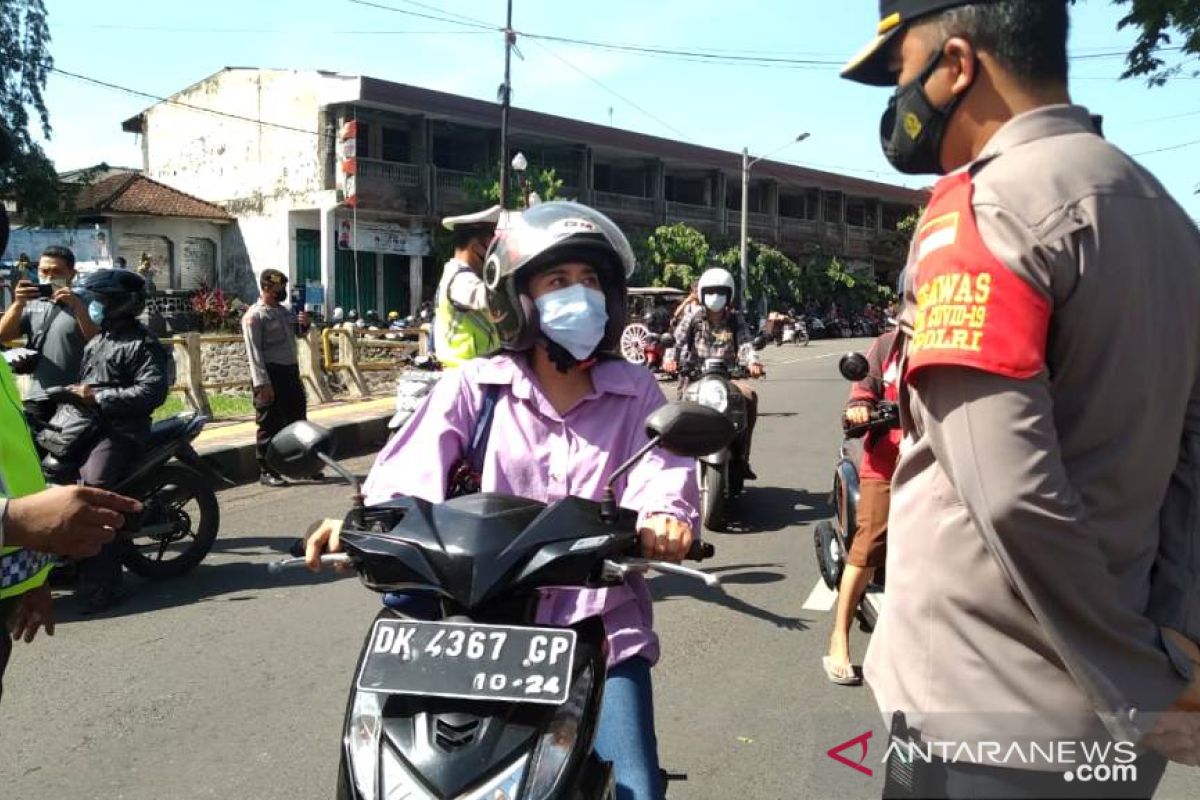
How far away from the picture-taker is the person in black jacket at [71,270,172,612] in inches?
215

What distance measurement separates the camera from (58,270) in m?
6.54

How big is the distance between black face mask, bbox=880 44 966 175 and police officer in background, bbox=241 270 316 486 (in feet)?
24.8

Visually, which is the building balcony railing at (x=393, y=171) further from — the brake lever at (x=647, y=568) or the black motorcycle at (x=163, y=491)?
the brake lever at (x=647, y=568)

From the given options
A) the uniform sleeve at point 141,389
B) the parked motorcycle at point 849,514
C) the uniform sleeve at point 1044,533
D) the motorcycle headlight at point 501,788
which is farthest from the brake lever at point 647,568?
the uniform sleeve at point 141,389

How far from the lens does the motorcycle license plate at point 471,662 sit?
1685 millimetres

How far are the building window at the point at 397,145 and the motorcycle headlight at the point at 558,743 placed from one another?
29090 millimetres

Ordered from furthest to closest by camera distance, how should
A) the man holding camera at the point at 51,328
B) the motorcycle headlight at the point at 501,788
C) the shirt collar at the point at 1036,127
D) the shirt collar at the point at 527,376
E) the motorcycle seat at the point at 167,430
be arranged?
1. the man holding camera at the point at 51,328
2. the motorcycle seat at the point at 167,430
3. the shirt collar at the point at 527,376
4. the motorcycle headlight at the point at 501,788
5. the shirt collar at the point at 1036,127

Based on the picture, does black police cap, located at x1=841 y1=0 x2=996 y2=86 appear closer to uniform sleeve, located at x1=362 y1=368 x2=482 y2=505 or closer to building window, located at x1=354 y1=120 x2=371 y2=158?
uniform sleeve, located at x1=362 y1=368 x2=482 y2=505

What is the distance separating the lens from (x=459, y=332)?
498 cm

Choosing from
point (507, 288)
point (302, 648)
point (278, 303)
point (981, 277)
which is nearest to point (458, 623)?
point (507, 288)

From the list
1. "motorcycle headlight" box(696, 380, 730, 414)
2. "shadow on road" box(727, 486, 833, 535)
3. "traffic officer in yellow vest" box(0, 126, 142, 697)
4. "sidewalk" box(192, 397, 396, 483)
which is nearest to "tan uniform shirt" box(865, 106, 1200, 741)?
"traffic officer in yellow vest" box(0, 126, 142, 697)

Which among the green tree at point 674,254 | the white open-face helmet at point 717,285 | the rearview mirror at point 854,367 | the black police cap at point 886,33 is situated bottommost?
the rearview mirror at point 854,367

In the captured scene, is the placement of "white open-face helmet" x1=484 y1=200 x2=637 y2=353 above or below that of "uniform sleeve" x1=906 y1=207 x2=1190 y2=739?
above

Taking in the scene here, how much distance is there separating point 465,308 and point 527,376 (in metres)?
2.42
